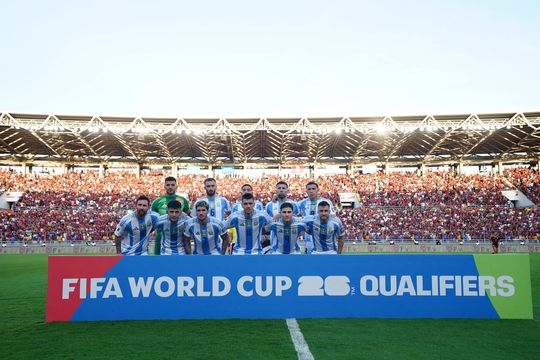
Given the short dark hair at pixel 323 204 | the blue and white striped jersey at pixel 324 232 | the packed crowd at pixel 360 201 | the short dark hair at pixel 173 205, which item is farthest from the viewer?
the packed crowd at pixel 360 201

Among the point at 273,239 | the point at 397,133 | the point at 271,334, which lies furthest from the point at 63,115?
the point at 271,334

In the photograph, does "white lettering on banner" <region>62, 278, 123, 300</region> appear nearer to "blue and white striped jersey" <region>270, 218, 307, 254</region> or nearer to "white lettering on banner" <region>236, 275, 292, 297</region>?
"white lettering on banner" <region>236, 275, 292, 297</region>

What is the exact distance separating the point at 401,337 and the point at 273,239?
11.3ft

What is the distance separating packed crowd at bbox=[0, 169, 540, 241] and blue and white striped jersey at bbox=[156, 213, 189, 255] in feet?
79.3

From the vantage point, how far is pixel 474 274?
6227 mm

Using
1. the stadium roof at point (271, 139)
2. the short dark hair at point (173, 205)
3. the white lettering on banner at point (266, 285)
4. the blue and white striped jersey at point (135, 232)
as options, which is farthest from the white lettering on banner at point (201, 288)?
the stadium roof at point (271, 139)

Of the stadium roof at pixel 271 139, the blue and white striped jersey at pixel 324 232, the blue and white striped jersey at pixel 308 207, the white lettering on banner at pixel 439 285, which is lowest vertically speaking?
the white lettering on banner at pixel 439 285

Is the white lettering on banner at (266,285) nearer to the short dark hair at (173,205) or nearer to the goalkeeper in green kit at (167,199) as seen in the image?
the short dark hair at (173,205)

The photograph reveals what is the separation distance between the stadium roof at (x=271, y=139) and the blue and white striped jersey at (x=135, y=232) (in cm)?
2783

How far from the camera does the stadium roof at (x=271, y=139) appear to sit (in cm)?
3516

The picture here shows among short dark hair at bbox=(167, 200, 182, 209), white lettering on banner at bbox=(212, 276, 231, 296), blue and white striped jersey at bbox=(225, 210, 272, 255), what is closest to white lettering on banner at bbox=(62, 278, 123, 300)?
white lettering on banner at bbox=(212, 276, 231, 296)

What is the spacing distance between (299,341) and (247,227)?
3066 millimetres

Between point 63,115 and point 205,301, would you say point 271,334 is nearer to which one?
point 205,301

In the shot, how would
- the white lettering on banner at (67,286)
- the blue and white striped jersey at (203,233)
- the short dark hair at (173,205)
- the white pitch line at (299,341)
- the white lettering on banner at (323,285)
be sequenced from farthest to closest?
the blue and white striped jersey at (203,233), the short dark hair at (173,205), the white lettering on banner at (323,285), the white lettering on banner at (67,286), the white pitch line at (299,341)
